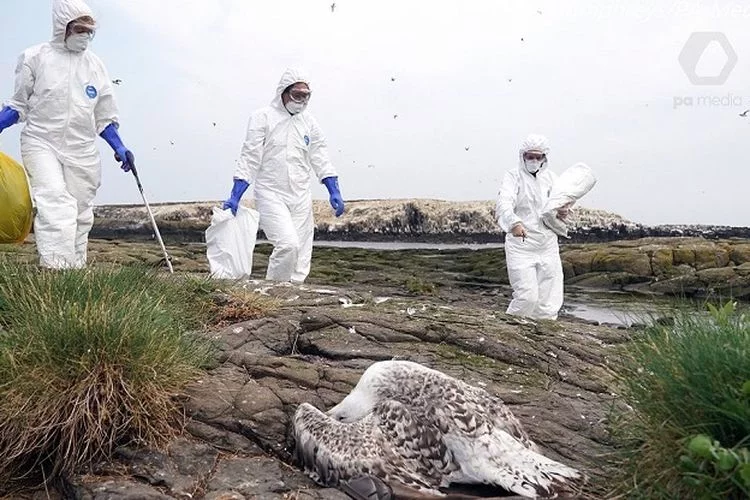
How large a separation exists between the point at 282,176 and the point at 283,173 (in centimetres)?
4

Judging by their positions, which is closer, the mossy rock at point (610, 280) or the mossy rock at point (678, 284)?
the mossy rock at point (678, 284)

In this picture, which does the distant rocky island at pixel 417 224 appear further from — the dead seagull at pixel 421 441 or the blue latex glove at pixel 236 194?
the dead seagull at pixel 421 441

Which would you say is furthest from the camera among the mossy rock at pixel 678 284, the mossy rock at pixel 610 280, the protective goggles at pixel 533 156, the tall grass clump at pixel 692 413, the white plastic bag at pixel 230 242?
the mossy rock at pixel 610 280

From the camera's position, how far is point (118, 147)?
888 centimetres

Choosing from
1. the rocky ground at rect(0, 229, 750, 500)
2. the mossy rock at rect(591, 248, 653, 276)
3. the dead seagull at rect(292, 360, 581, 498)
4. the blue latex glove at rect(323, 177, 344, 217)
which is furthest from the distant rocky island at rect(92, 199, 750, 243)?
the dead seagull at rect(292, 360, 581, 498)

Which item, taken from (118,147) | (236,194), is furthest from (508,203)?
(118,147)

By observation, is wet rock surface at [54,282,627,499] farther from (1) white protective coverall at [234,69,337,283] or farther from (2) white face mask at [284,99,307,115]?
(2) white face mask at [284,99,307,115]

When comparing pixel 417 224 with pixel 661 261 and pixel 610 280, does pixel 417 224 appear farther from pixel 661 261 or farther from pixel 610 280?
pixel 610 280

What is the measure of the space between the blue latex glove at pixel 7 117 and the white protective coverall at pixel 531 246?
602 centimetres

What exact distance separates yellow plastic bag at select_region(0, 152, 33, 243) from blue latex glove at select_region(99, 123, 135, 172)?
182 centimetres

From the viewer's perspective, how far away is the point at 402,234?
41531 millimetres

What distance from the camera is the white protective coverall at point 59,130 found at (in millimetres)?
7605

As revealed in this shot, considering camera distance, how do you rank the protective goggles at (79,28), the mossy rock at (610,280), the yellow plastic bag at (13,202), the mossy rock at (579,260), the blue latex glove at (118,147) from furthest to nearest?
the mossy rock at (579,260) < the mossy rock at (610,280) < the blue latex glove at (118,147) < the protective goggles at (79,28) < the yellow plastic bag at (13,202)

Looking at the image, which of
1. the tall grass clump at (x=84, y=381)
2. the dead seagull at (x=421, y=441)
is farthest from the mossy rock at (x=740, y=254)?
the tall grass clump at (x=84, y=381)
